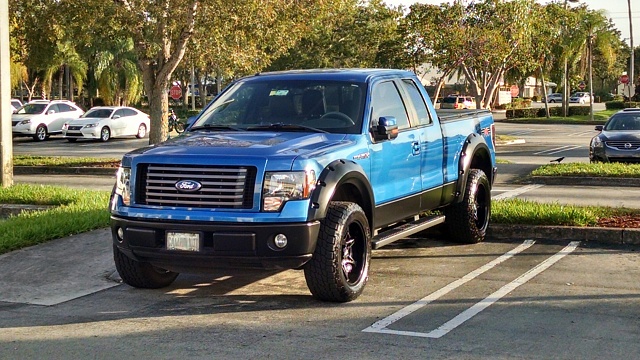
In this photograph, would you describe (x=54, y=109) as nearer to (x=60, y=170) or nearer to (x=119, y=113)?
(x=119, y=113)

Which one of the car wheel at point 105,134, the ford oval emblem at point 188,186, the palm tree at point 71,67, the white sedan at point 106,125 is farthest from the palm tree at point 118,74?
the ford oval emblem at point 188,186

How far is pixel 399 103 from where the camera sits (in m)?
9.08

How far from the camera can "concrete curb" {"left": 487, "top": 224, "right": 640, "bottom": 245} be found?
33.3ft

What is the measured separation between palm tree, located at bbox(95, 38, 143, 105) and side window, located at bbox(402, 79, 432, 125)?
47.8 m

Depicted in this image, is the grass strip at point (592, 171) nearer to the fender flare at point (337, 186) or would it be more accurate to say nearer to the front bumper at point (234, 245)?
the fender flare at point (337, 186)

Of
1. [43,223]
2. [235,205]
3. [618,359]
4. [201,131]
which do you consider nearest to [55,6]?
[43,223]

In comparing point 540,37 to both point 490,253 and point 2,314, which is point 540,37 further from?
point 2,314

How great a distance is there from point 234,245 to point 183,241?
453mm

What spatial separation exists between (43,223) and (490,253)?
17.2ft

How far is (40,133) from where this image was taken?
3753 cm

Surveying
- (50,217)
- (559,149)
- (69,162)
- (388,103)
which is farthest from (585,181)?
(559,149)

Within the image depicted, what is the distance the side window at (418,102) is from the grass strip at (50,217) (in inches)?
162

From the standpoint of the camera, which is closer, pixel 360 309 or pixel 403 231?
pixel 360 309

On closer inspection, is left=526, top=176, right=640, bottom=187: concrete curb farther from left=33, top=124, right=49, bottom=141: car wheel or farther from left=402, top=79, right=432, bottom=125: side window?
left=33, top=124, right=49, bottom=141: car wheel
